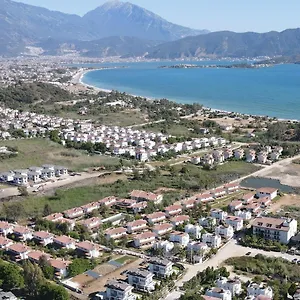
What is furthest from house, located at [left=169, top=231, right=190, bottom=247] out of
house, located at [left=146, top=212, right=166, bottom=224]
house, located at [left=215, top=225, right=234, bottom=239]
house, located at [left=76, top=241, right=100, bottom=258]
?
house, located at [left=76, top=241, right=100, bottom=258]

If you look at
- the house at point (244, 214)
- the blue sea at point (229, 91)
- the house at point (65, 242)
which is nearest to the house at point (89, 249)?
the house at point (65, 242)

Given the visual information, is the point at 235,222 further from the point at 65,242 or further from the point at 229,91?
the point at 229,91

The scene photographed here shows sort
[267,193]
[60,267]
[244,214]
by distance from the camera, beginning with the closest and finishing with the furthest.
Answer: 1. [60,267]
2. [244,214]
3. [267,193]

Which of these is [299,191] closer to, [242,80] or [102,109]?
[102,109]

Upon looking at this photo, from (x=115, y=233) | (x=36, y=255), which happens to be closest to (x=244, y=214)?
(x=115, y=233)

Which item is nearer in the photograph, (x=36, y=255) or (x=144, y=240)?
(x=36, y=255)

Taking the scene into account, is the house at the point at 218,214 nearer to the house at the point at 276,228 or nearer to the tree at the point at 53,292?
the house at the point at 276,228
